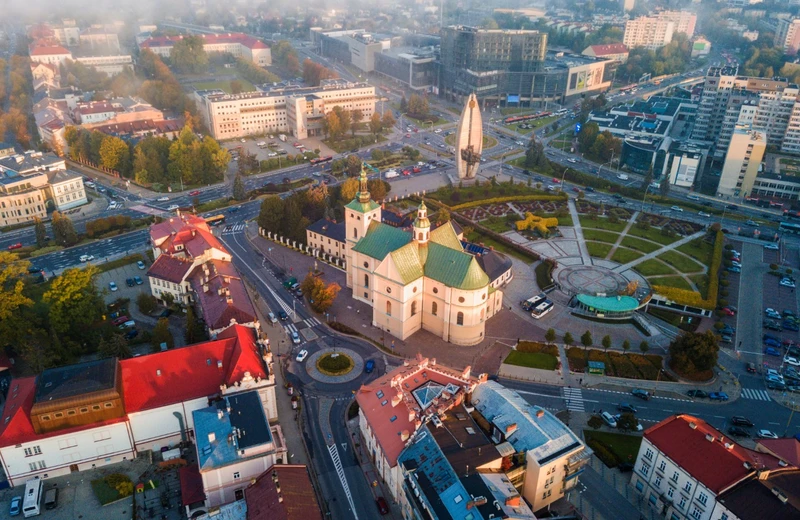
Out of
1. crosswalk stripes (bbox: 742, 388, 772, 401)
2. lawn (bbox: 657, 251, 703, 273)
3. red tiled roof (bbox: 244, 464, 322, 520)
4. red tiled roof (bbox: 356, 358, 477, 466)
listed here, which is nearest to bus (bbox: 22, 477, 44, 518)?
red tiled roof (bbox: 244, 464, 322, 520)

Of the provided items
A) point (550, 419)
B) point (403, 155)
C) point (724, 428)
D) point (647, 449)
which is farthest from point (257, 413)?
point (403, 155)

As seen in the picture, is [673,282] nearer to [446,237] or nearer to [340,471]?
[446,237]

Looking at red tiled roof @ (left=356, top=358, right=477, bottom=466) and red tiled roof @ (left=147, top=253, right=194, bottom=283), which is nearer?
red tiled roof @ (left=356, top=358, right=477, bottom=466)

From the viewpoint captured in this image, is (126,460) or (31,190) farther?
(31,190)

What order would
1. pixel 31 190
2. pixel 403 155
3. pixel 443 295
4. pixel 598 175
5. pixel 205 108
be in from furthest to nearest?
pixel 205 108
pixel 403 155
pixel 598 175
pixel 31 190
pixel 443 295

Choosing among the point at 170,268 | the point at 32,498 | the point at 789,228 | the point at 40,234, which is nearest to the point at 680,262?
the point at 789,228

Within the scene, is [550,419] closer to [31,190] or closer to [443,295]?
[443,295]

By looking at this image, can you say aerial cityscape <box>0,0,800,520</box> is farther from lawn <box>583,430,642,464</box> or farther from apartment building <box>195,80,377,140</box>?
apartment building <box>195,80,377,140</box>
